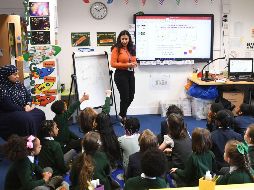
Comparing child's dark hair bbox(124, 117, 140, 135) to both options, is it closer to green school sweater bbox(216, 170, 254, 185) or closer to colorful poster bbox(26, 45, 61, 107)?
green school sweater bbox(216, 170, 254, 185)

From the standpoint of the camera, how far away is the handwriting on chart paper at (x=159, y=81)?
616 cm

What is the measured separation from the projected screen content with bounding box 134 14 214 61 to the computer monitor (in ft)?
1.45

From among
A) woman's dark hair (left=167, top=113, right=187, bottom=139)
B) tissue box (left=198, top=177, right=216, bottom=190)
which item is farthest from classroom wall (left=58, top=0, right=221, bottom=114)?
tissue box (left=198, top=177, right=216, bottom=190)

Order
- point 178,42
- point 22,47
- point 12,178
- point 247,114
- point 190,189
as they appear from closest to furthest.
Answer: point 190,189 < point 12,178 < point 247,114 < point 178,42 < point 22,47

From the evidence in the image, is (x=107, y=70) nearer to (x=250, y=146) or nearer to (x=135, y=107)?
(x=135, y=107)

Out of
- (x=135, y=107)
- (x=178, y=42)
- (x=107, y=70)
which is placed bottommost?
(x=135, y=107)

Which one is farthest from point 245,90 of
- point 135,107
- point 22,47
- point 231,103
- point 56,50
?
point 22,47

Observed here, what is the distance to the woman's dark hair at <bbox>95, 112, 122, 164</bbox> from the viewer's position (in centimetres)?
321

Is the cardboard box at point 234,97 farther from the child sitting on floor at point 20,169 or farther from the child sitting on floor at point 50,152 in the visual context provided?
the child sitting on floor at point 20,169

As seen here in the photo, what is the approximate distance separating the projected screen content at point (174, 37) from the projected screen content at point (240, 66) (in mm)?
444

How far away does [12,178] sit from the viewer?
98.5 inches

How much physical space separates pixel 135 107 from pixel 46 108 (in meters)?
1.71

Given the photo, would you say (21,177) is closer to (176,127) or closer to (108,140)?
(108,140)

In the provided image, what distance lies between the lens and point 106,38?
5898mm
